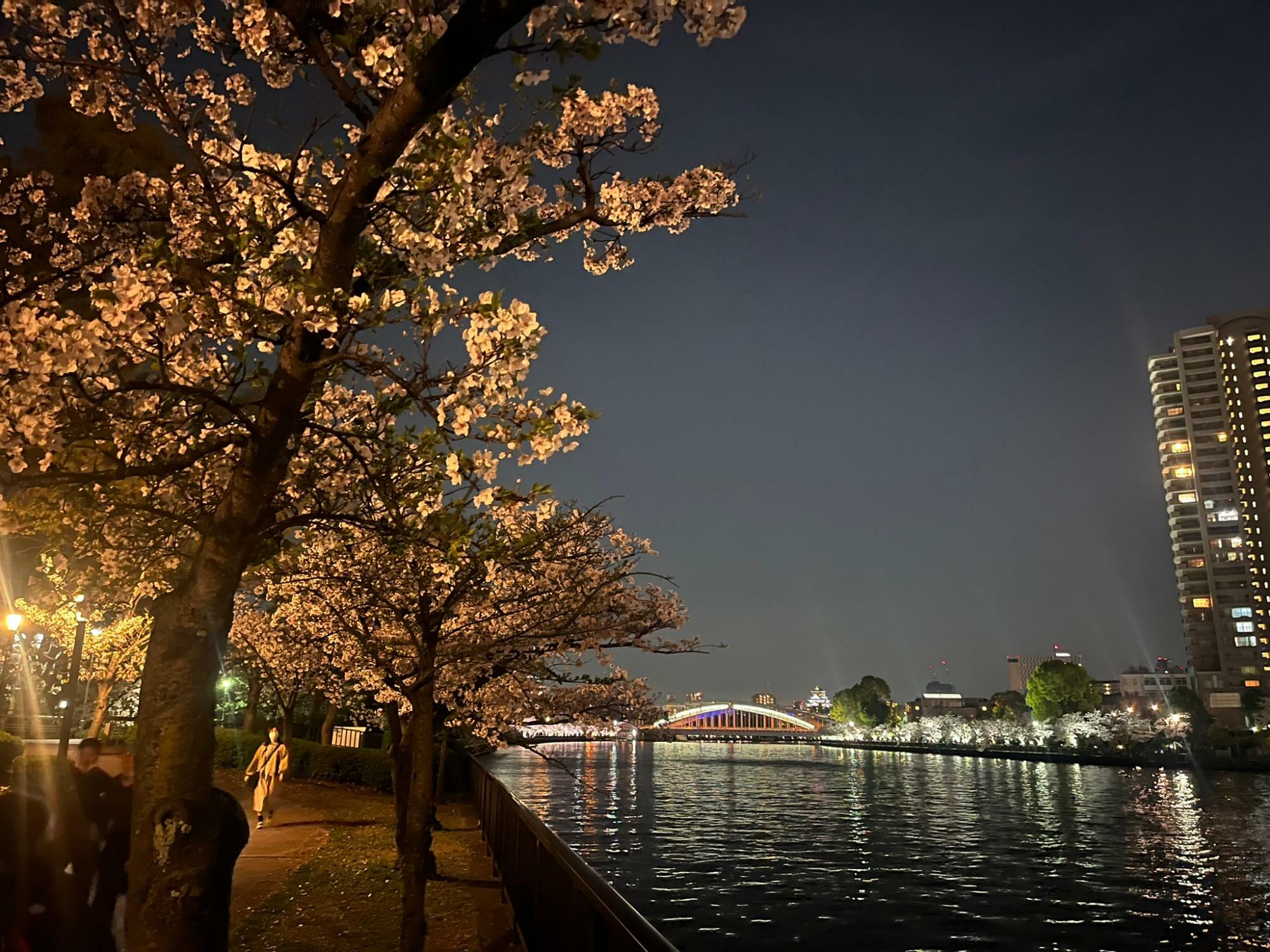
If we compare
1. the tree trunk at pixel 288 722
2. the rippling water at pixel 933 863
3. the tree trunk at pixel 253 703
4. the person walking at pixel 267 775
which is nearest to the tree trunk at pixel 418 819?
the person walking at pixel 267 775

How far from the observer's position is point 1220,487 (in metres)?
179

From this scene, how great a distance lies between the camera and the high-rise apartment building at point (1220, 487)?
165 metres

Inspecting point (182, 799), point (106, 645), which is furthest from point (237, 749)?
point (182, 799)

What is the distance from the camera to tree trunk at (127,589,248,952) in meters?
5.48

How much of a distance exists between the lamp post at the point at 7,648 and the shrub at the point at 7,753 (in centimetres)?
310

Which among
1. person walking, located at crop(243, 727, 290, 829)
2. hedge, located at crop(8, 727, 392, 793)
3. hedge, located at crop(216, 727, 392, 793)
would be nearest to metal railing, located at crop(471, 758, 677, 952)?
person walking, located at crop(243, 727, 290, 829)

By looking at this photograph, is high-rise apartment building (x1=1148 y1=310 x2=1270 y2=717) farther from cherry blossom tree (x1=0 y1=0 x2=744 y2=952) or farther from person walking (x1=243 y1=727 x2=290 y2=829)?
cherry blossom tree (x1=0 y1=0 x2=744 y2=952)

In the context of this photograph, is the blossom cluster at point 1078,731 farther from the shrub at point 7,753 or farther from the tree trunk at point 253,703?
the shrub at point 7,753

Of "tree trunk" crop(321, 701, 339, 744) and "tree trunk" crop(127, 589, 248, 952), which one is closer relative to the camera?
"tree trunk" crop(127, 589, 248, 952)

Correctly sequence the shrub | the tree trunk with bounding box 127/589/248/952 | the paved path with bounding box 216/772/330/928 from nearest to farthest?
the tree trunk with bounding box 127/589/248/952 → the paved path with bounding box 216/772/330/928 → the shrub

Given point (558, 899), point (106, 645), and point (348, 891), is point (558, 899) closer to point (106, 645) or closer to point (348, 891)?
point (348, 891)

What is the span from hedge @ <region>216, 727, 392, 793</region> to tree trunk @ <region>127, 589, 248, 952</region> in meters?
28.7

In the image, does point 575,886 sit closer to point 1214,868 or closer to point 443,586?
point 443,586

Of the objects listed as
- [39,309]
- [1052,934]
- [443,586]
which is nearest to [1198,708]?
[1052,934]
